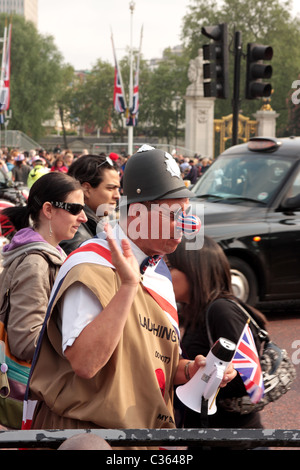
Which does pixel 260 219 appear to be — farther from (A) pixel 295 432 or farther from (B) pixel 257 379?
(A) pixel 295 432

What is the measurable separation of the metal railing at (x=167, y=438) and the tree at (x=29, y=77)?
68700 mm

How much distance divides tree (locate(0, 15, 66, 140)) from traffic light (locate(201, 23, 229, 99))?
56789 mm

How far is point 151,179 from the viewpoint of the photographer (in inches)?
81.4

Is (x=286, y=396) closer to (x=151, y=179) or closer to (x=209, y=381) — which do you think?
(x=209, y=381)

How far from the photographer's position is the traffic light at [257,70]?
1251 centimetres

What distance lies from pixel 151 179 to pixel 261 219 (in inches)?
231

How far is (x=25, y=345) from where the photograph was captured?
8.82 feet

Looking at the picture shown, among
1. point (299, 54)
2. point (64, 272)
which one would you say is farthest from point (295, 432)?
point (299, 54)

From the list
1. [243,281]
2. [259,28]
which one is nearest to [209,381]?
[243,281]

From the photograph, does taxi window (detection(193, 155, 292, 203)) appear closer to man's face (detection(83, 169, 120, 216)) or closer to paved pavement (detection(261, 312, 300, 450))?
paved pavement (detection(261, 312, 300, 450))

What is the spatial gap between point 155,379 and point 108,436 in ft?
1.94

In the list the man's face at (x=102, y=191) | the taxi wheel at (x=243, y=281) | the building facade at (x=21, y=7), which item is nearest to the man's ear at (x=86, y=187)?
the man's face at (x=102, y=191)

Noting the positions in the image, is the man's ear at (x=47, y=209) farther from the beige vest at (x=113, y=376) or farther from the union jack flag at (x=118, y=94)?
the union jack flag at (x=118, y=94)

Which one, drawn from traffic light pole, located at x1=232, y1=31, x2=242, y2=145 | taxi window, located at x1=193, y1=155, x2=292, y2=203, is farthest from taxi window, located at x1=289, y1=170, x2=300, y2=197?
traffic light pole, located at x1=232, y1=31, x2=242, y2=145
